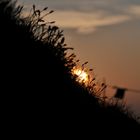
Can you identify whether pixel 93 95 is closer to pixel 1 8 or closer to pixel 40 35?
pixel 40 35

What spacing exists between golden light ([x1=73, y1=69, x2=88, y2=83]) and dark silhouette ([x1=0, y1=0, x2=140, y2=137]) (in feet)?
1.10

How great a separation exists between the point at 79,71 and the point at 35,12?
81.8 inches

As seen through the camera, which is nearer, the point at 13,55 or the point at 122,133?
the point at 13,55

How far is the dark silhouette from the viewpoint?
698cm

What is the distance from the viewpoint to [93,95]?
1137 centimetres

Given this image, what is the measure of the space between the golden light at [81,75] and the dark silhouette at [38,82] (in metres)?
0.34

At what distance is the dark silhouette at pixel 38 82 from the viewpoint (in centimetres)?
698

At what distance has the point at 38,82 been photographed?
7.65m

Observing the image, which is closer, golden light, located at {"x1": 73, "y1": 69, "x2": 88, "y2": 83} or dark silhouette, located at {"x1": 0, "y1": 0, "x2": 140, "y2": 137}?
dark silhouette, located at {"x1": 0, "y1": 0, "x2": 140, "y2": 137}

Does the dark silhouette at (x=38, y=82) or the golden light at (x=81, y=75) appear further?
the golden light at (x=81, y=75)

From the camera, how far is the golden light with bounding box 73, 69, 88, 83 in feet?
35.3

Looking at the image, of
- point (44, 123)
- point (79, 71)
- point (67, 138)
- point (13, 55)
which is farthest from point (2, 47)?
point (79, 71)

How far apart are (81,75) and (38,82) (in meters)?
3.49

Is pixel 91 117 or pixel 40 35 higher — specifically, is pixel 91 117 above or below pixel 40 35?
below
